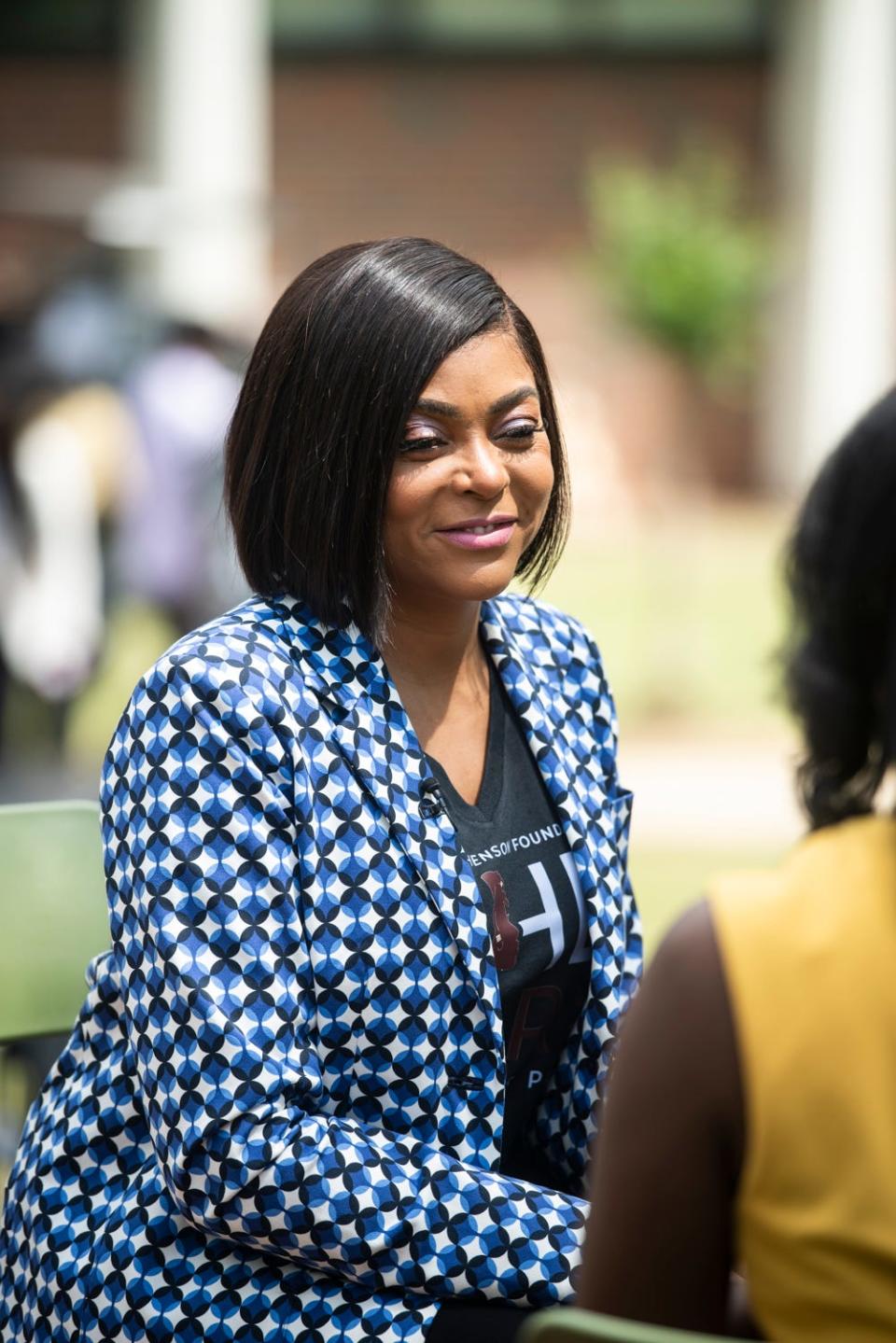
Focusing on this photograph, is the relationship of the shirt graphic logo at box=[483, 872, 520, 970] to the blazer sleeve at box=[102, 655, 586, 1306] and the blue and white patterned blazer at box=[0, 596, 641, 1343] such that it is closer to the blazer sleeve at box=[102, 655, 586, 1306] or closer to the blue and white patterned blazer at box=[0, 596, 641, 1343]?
the blue and white patterned blazer at box=[0, 596, 641, 1343]

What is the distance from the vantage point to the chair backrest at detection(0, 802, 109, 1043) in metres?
2.53

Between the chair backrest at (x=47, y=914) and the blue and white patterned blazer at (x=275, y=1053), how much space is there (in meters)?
0.43

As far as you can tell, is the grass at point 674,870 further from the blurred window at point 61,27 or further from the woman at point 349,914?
the blurred window at point 61,27

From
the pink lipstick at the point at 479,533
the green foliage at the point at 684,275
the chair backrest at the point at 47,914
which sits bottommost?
the chair backrest at the point at 47,914

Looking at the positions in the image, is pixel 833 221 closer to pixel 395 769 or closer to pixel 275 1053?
pixel 395 769

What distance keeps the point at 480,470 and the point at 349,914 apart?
0.55m

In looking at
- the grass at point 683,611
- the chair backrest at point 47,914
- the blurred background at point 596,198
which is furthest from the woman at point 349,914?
the blurred background at point 596,198

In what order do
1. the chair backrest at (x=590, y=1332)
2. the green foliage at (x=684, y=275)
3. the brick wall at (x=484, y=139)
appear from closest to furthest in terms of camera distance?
the chair backrest at (x=590, y=1332) → the green foliage at (x=684, y=275) → the brick wall at (x=484, y=139)

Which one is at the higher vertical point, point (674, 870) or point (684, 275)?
point (684, 275)

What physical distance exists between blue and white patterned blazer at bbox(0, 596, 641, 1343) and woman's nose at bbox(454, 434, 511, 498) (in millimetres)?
234

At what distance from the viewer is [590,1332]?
1.26 metres

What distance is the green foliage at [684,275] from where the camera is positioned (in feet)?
41.7

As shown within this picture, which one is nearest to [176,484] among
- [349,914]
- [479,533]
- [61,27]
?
[479,533]

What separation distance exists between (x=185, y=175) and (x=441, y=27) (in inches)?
202
